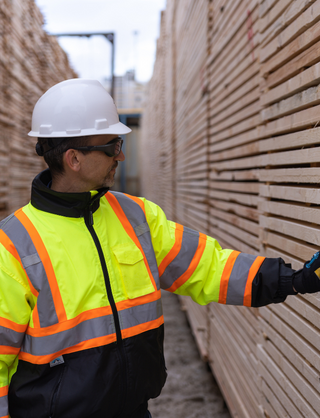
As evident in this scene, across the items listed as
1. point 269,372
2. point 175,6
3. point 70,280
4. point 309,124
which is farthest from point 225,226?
point 175,6

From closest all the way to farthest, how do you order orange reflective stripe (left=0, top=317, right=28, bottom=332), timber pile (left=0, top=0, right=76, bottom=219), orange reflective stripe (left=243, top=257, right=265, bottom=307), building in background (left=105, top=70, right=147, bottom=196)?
orange reflective stripe (left=0, top=317, right=28, bottom=332) < orange reflective stripe (left=243, top=257, right=265, bottom=307) < timber pile (left=0, top=0, right=76, bottom=219) < building in background (left=105, top=70, right=147, bottom=196)

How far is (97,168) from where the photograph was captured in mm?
2016

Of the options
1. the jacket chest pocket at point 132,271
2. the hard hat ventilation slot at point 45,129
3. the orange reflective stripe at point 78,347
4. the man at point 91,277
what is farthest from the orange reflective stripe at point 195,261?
the hard hat ventilation slot at point 45,129

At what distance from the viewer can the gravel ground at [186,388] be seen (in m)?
4.02

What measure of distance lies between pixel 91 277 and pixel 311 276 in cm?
95

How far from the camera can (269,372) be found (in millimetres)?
2662

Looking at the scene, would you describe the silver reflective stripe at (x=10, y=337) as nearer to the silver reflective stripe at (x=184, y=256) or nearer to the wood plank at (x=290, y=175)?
the silver reflective stripe at (x=184, y=256)

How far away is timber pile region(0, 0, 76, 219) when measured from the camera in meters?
5.66

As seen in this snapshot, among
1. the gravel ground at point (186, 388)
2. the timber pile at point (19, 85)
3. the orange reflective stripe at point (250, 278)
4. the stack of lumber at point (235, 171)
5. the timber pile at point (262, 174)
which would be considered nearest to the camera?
the orange reflective stripe at point (250, 278)

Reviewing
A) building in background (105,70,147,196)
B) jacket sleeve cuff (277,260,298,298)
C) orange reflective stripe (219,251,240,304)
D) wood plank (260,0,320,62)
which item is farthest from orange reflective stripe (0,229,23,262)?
building in background (105,70,147,196)

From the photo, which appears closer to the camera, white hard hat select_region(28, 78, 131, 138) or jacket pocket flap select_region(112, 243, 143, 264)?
jacket pocket flap select_region(112, 243, 143, 264)

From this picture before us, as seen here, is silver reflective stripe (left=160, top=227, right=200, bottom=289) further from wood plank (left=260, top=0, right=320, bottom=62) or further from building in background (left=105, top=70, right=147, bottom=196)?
building in background (left=105, top=70, right=147, bottom=196)

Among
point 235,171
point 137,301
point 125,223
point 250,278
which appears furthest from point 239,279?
point 235,171

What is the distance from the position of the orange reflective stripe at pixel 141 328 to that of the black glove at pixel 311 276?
70 centimetres
